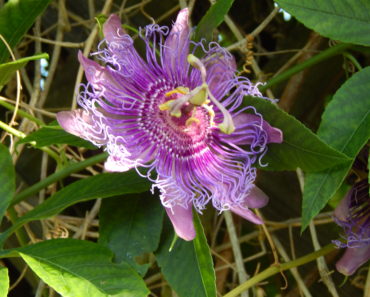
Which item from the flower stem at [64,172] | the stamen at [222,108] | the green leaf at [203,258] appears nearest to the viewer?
the stamen at [222,108]

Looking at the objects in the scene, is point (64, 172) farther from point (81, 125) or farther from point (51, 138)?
point (81, 125)

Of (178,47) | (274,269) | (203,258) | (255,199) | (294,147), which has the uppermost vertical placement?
(178,47)

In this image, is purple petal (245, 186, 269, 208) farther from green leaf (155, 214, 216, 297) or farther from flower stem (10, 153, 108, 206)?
flower stem (10, 153, 108, 206)

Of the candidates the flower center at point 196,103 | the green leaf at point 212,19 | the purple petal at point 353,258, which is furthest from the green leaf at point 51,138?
the purple petal at point 353,258

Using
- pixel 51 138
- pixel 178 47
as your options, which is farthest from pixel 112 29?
pixel 51 138

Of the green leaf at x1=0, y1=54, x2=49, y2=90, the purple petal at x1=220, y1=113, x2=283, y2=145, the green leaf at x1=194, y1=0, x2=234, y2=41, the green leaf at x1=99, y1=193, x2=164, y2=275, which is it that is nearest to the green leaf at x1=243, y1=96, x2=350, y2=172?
the purple petal at x1=220, y1=113, x2=283, y2=145

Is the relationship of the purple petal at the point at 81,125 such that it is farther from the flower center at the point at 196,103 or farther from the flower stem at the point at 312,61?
the flower stem at the point at 312,61

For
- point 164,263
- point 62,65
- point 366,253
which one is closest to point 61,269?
point 164,263
